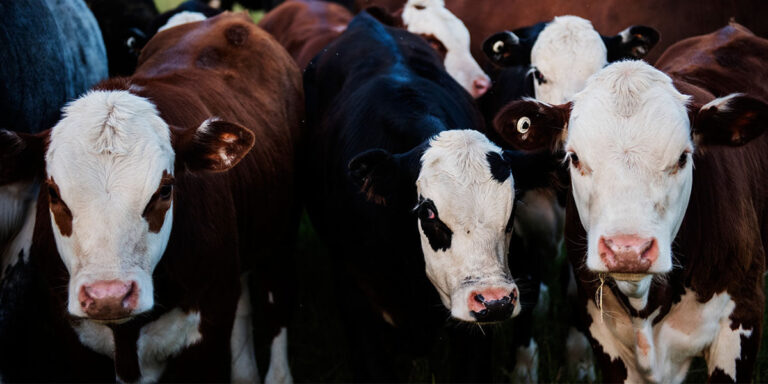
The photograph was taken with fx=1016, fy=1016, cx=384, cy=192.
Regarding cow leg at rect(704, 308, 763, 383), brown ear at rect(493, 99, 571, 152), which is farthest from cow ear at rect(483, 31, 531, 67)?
cow leg at rect(704, 308, 763, 383)

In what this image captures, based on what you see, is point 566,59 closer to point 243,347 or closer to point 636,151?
point 636,151

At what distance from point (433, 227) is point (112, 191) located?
1304 mm

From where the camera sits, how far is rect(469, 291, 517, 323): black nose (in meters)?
3.92

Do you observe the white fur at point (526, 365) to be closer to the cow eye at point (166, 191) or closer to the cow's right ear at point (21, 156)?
the cow eye at point (166, 191)

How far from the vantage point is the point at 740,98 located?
3898 millimetres

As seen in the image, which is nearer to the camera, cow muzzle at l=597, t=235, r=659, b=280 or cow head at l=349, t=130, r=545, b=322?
cow muzzle at l=597, t=235, r=659, b=280

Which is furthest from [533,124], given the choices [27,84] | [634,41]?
[27,84]

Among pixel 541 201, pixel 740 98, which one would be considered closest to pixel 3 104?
pixel 541 201

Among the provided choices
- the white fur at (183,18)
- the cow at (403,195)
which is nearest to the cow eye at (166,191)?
the cow at (403,195)

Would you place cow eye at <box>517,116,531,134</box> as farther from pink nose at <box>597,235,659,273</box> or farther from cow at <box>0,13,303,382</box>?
cow at <box>0,13,303,382</box>

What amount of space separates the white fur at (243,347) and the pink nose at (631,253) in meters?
2.50

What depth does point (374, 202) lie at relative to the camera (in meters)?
4.75

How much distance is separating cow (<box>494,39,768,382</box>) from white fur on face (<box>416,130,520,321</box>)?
273 mm

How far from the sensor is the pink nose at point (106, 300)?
355cm
